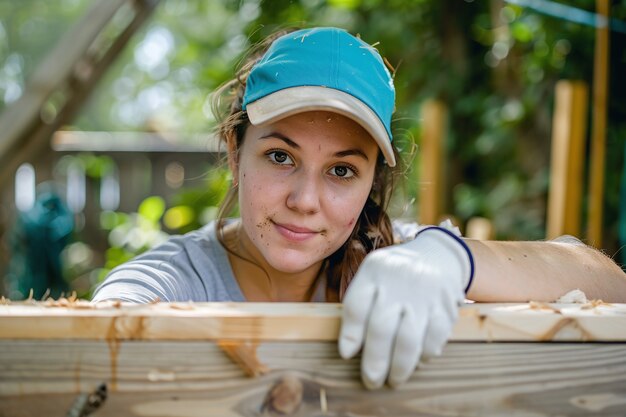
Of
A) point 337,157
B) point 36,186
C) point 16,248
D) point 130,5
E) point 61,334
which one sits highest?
point 130,5

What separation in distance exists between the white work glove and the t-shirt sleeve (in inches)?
22.3

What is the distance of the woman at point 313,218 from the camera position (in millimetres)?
1308

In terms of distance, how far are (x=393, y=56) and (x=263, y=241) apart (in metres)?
4.88

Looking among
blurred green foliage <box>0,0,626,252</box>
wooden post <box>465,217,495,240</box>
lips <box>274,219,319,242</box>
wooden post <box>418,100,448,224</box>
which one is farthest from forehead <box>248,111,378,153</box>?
wooden post <box>465,217,495,240</box>

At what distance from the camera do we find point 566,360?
1013 mm

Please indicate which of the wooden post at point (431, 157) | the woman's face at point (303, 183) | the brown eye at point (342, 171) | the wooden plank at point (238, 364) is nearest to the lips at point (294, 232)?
the woman's face at point (303, 183)

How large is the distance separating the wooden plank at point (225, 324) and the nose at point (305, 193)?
1.66ft

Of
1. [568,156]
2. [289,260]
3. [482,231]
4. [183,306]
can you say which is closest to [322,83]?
[289,260]

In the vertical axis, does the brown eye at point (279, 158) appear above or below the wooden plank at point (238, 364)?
above

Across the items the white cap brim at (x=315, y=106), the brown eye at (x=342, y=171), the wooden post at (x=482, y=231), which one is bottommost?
the wooden post at (x=482, y=231)

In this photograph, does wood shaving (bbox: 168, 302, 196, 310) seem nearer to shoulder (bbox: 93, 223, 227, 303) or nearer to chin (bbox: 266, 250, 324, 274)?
shoulder (bbox: 93, 223, 227, 303)

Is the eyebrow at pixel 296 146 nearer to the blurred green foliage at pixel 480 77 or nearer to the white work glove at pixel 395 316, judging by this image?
the white work glove at pixel 395 316

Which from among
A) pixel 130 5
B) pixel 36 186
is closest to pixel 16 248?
pixel 36 186

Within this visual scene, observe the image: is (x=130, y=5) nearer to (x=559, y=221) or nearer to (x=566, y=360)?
(x=559, y=221)
